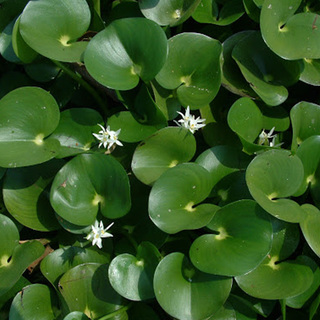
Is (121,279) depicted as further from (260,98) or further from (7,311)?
(260,98)

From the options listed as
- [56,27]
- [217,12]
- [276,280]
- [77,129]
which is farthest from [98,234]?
[217,12]

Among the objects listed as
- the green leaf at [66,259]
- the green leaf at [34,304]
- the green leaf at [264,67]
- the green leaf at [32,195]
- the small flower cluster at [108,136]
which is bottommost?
the green leaf at [34,304]

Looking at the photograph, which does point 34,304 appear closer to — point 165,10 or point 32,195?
point 32,195

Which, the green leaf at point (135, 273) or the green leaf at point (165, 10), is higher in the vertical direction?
the green leaf at point (165, 10)

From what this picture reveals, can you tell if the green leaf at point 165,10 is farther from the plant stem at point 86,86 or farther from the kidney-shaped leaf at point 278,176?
the kidney-shaped leaf at point 278,176

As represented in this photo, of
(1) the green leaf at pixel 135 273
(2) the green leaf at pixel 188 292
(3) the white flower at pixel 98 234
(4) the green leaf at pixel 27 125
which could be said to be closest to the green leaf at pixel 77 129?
(4) the green leaf at pixel 27 125

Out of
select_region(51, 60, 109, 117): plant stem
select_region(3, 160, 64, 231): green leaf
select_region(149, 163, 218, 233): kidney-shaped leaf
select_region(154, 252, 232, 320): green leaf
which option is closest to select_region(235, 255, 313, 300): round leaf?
select_region(154, 252, 232, 320): green leaf
